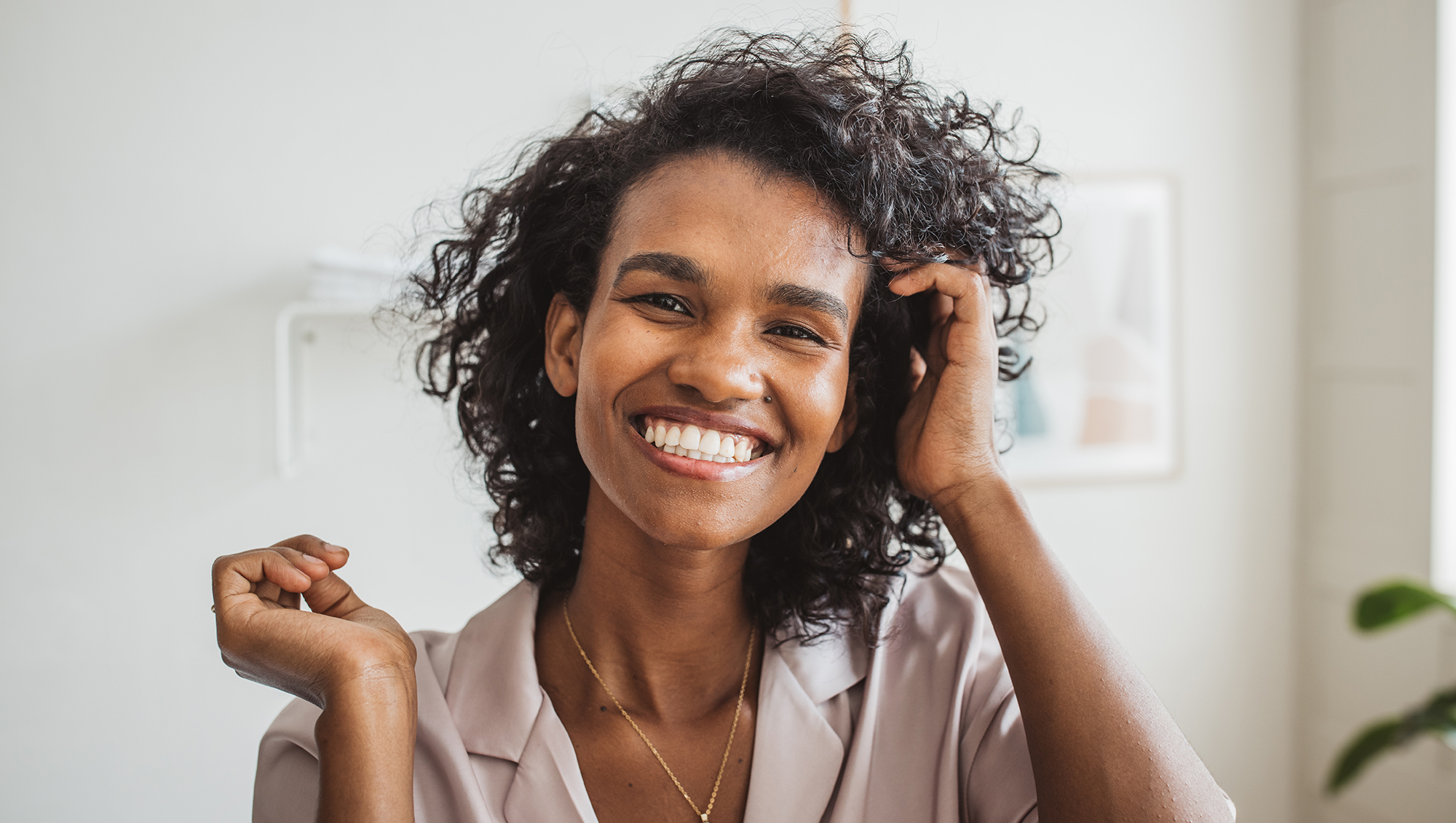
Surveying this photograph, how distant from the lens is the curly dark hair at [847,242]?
1.06 m

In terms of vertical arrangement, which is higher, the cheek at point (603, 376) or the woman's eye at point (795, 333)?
the woman's eye at point (795, 333)

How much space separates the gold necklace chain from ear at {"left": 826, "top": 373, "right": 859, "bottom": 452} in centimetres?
27

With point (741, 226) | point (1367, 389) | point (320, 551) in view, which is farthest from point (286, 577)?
point (1367, 389)

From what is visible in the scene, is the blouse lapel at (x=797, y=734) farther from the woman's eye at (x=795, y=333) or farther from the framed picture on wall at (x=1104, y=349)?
the framed picture on wall at (x=1104, y=349)

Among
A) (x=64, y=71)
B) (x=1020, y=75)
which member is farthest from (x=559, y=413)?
(x=1020, y=75)

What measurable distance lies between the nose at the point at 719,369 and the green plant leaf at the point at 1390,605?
4.62 feet

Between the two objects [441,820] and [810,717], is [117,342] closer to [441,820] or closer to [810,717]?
[441,820]

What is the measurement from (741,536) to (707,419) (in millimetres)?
138

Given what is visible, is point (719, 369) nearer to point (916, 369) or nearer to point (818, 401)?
point (818, 401)

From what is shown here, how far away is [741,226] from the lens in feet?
3.23

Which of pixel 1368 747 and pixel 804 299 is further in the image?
pixel 1368 747

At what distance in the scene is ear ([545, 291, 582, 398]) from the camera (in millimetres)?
1128

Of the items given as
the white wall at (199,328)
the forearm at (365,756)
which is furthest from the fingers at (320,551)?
the white wall at (199,328)

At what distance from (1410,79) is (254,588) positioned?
2.82 metres
